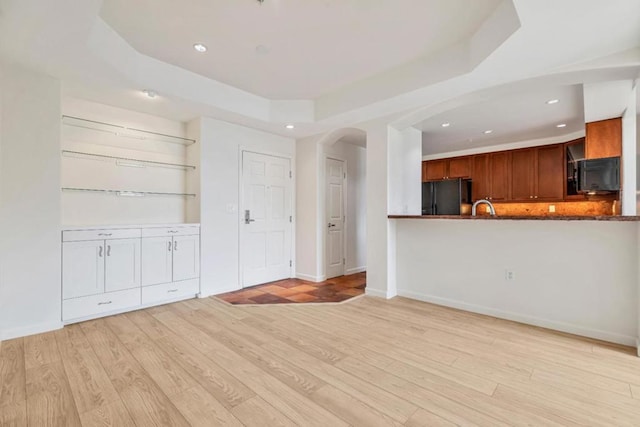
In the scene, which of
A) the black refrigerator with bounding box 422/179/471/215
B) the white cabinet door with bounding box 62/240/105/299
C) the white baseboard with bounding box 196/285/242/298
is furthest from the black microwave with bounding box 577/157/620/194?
the white cabinet door with bounding box 62/240/105/299

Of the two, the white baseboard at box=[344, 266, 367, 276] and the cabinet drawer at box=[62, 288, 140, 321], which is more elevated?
the cabinet drawer at box=[62, 288, 140, 321]

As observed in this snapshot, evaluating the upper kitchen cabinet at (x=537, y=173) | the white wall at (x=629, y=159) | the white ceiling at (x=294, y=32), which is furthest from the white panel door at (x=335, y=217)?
the white wall at (x=629, y=159)

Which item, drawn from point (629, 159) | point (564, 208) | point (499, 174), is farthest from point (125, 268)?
point (564, 208)

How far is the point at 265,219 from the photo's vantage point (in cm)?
478

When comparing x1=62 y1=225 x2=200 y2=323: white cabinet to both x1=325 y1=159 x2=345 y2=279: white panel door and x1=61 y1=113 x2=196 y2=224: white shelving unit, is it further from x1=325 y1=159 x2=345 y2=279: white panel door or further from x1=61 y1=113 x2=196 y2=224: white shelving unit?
x1=325 y1=159 x2=345 y2=279: white panel door

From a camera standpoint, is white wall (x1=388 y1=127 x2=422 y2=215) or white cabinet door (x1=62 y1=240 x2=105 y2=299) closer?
white cabinet door (x1=62 y1=240 x2=105 y2=299)

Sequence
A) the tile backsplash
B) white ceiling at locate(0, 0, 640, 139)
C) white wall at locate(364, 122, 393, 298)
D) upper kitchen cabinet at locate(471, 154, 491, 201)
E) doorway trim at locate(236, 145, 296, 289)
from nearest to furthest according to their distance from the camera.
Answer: white ceiling at locate(0, 0, 640, 139) < white wall at locate(364, 122, 393, 298) < doorway trim at locate(236, 145, 296, 289) < the tile backsplash < upper kitchen cabinet at locate(471, 154, 491, 201)

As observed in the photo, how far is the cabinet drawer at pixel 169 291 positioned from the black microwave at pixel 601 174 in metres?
5.19

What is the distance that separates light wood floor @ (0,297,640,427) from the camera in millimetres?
1663

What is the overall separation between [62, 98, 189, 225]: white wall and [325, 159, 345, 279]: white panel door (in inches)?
89.6

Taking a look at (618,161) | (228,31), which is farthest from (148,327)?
(618,161)

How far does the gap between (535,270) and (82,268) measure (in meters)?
4.67

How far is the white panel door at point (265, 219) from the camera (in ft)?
A: 14.9

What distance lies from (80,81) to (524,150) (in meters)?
6.86
